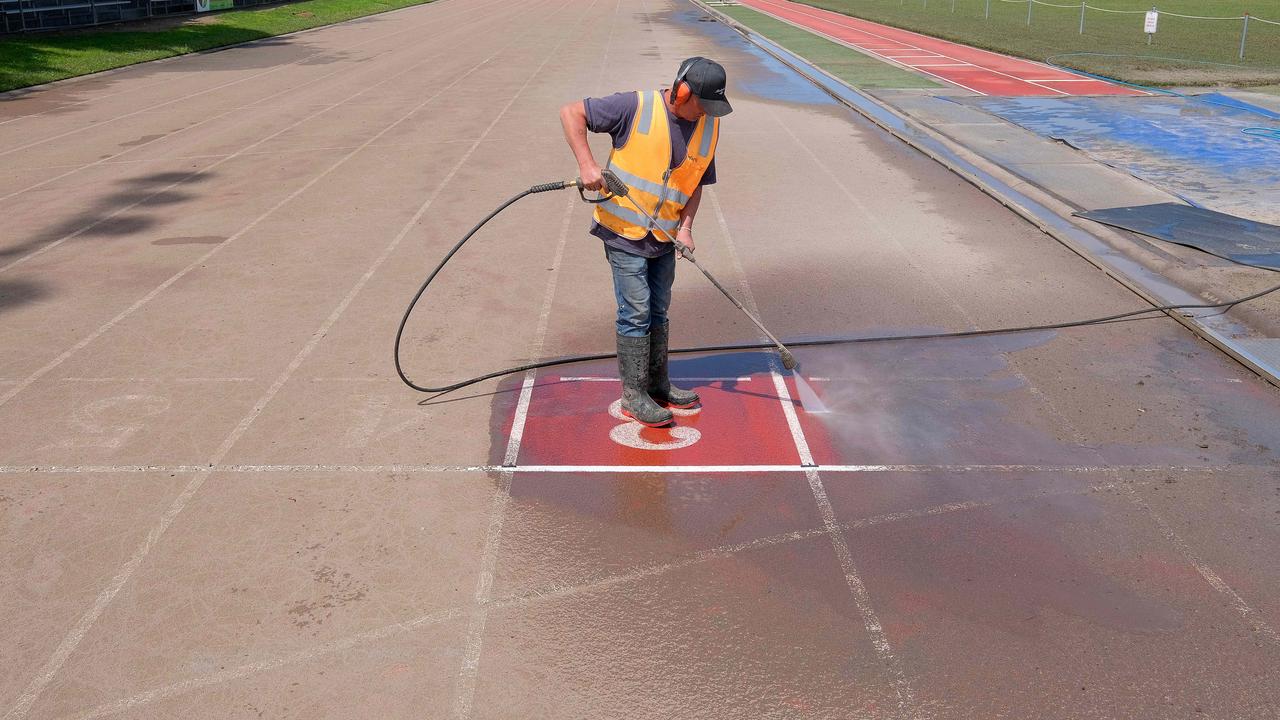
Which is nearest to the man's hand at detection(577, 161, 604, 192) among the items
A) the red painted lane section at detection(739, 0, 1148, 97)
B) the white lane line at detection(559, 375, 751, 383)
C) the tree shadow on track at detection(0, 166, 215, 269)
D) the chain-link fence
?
the white lane line at detection(559, 375, 751, 383)

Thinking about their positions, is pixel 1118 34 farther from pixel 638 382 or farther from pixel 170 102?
pixel 638 382

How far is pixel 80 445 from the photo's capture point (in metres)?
6.07

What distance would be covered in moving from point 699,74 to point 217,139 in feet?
41.9

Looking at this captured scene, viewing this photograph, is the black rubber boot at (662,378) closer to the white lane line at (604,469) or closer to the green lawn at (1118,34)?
the white lane line at (604,469)

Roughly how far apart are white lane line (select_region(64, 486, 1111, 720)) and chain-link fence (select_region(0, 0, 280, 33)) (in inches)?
Answer: 1253

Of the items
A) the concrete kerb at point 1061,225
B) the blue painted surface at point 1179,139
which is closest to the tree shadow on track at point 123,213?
the concrete kerb at point 1061,225

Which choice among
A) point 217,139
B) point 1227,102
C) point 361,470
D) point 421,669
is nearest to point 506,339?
point 361,470

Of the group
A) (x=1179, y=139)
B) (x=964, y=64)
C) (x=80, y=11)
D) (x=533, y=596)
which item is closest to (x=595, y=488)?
(x=533, y=596)

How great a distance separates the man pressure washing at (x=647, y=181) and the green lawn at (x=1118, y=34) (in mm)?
18264

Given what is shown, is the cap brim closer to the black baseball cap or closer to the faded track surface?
the black baseball cap

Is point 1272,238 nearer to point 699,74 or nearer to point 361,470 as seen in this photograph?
point 699,74

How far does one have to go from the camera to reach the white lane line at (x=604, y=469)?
5695 millimetres

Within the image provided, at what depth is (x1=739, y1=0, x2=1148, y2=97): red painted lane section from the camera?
20438 millimetres

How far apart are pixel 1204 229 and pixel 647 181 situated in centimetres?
709
